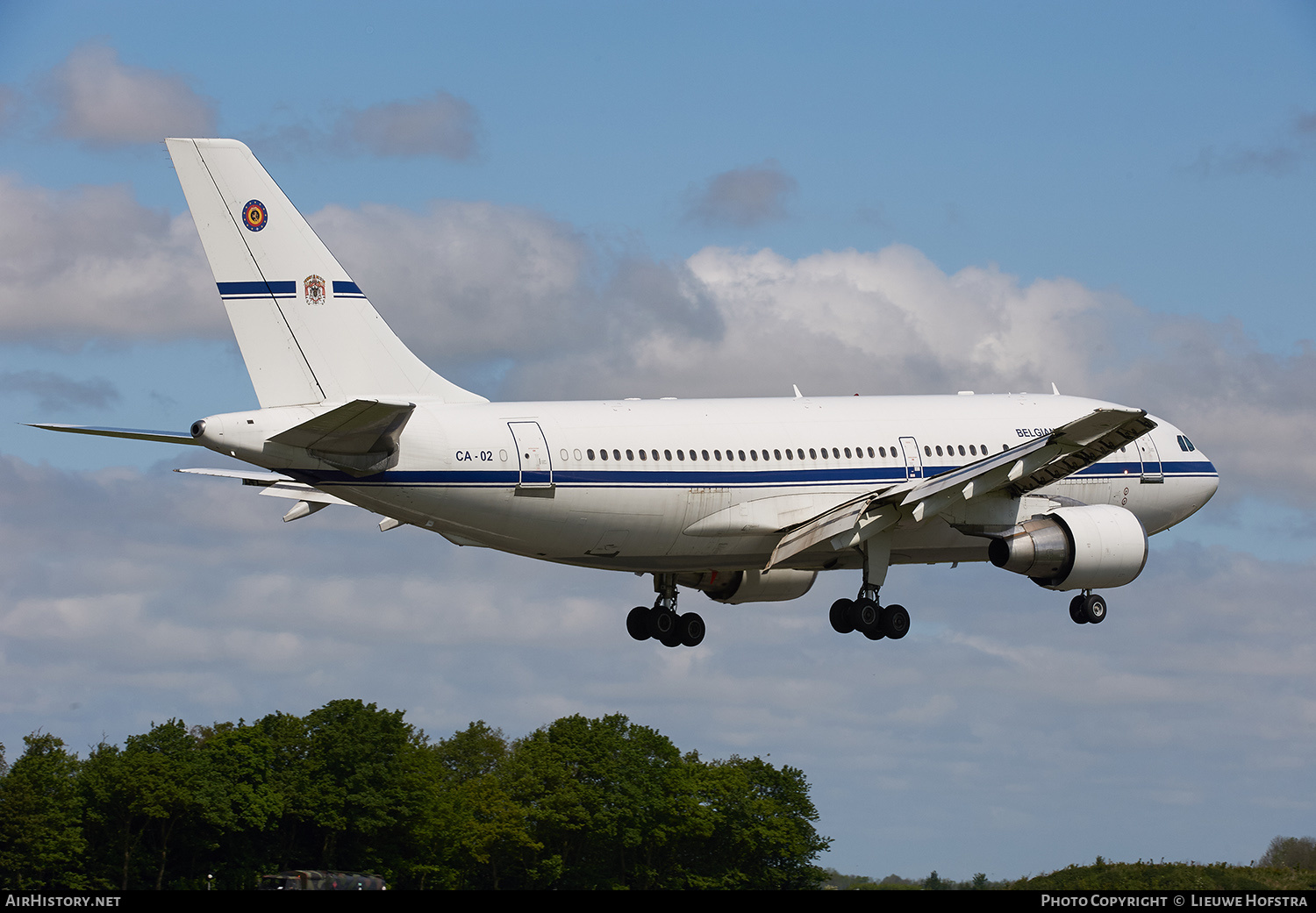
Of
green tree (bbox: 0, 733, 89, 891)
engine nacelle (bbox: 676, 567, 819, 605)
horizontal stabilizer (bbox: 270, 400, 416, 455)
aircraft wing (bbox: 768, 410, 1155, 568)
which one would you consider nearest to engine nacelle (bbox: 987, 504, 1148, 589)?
aircraft wing (bbox: 768, 410, 1155, 568)

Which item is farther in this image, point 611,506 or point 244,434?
point 611,506

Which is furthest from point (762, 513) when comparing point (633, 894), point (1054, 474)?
point (633, 894)

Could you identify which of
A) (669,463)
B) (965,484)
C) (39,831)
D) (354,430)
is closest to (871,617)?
(965,484)

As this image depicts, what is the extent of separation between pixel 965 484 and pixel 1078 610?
7760 millimetres

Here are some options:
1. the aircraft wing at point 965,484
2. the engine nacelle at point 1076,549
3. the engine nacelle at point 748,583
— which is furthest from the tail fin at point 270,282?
the engine nacelle at point 1076,549

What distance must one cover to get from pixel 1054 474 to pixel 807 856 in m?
84.1

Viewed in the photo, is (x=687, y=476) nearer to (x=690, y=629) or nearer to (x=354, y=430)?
(x=690, y=629)

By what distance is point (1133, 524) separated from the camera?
48.7 metres

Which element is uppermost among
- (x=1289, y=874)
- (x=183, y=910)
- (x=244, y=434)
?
(x=244, y=434)

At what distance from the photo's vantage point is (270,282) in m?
41.1

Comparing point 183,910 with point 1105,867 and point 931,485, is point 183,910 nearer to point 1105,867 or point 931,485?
point 931,485

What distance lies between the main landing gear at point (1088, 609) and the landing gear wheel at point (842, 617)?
7.43 metres

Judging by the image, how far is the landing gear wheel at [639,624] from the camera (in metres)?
51.3

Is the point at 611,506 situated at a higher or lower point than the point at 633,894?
higher
